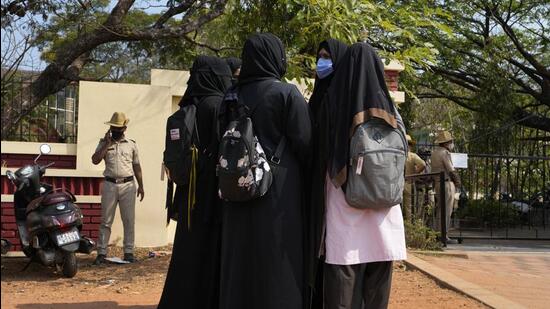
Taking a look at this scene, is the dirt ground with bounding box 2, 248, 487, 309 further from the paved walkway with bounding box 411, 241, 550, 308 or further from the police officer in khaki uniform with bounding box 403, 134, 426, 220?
the police officer in khaki uniform with bounding box 403, 134, 426, 220

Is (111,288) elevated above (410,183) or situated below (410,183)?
below

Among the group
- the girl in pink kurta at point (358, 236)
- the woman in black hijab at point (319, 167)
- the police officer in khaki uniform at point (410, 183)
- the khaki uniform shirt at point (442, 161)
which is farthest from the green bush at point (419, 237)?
the girl in pink kurta at point (358, 236)

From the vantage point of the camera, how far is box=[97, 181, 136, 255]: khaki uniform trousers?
7.20 metres

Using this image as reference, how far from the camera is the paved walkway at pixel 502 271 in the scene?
5.51 meters

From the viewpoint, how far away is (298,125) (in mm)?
3467

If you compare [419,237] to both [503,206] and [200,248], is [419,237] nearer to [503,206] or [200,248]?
[200,248]

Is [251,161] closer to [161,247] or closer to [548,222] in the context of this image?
[161,247]

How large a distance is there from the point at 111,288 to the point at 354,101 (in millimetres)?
3512

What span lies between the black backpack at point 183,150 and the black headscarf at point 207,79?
200mm

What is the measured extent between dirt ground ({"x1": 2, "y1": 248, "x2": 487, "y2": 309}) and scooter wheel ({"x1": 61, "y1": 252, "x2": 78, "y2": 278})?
0.07 m

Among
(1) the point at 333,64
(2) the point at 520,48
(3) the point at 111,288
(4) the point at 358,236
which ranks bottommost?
(3) the point at 111,288

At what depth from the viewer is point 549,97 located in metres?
16.6

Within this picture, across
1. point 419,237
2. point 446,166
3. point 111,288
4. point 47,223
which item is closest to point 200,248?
point 111,288

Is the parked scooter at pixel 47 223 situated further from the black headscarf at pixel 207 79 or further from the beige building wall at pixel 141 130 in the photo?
the black headscarf at pixel 207 79
